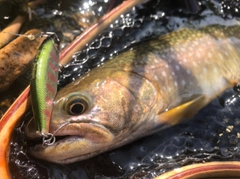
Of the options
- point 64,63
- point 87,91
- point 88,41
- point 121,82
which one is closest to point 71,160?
point 87,91

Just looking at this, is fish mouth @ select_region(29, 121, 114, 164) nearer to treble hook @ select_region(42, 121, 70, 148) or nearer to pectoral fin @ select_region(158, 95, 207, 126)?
treble hook @ select_region(42, 121, 70, 148)

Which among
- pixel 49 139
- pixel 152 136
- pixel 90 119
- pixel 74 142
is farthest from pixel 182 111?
pixel 49 139

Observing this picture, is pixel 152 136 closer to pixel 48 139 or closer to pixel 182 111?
pixel 182 111

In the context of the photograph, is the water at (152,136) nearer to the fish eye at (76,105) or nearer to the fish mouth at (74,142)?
the fish mouth at (74,142)

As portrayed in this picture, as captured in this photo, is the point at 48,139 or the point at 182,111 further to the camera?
the point at 182,111

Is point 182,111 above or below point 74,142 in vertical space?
above

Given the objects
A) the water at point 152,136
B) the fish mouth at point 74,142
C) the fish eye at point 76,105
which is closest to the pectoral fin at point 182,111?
the water at point 152,136

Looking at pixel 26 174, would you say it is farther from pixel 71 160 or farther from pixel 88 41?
pixel 88 41

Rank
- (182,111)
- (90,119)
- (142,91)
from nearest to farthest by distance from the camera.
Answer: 1. (90,119)
2. (142,91)
3. (182,111)
